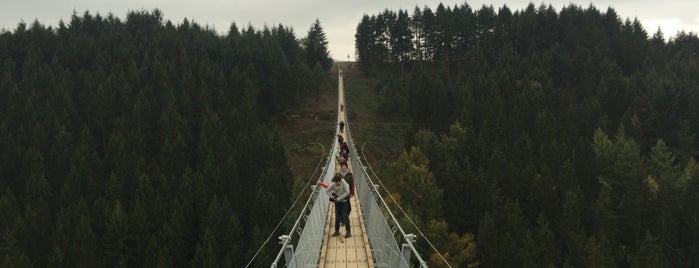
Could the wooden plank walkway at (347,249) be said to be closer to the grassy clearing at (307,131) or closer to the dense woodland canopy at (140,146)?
the dense woodland canopy at (140,146)

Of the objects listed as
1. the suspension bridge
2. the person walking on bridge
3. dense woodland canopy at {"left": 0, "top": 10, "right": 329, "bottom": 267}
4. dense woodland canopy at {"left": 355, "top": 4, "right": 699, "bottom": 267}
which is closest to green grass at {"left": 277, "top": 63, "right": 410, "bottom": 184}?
dense woodland canopy at {"left": 0, "top": 10, "right": 329, "bottom": 267}

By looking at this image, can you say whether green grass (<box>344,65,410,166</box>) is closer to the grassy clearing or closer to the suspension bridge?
the grassy clearing

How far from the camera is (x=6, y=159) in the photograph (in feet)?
182

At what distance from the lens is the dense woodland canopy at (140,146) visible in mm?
43875

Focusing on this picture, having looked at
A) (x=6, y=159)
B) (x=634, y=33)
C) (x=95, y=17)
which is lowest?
(x=6, y=159)

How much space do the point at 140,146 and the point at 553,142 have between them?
128 feet

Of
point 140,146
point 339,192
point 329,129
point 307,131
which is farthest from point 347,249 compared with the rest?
point 307,131

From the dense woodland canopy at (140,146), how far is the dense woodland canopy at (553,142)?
13.7 meters

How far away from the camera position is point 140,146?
183 ft

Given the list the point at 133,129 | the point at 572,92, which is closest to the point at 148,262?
the point at 133,129

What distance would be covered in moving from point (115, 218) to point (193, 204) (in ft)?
19.9

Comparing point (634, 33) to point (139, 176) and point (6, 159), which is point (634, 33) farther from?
point (6, 159)

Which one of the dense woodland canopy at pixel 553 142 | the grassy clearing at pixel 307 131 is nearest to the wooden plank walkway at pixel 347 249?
the dense woodland canopy at pixel 553 142

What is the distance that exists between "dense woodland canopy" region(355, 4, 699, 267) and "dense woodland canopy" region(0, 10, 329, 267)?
13687mm
